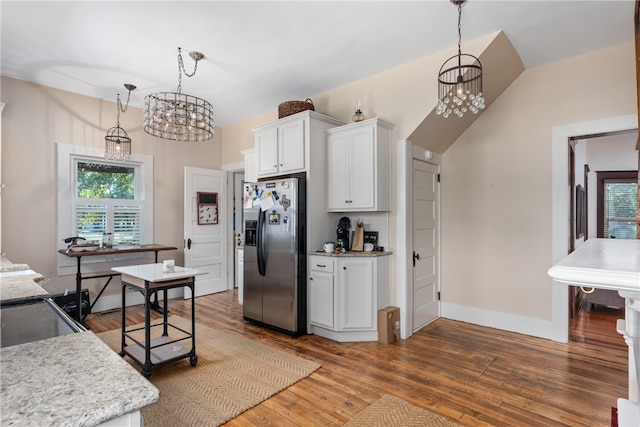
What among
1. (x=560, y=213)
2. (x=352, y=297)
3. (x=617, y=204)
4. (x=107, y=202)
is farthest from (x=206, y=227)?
(x=617, y=204)

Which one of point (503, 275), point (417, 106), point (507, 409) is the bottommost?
point (507, 409)

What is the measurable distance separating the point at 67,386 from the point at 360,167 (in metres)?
3.17

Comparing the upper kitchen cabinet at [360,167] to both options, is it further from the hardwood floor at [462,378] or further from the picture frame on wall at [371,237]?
the hardwood floor at [462,378]

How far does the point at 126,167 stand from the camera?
4.96 metres

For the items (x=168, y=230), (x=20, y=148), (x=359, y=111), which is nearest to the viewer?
(x=359, y=111)

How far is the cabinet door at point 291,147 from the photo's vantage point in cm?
378

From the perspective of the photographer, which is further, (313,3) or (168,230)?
(168,230)

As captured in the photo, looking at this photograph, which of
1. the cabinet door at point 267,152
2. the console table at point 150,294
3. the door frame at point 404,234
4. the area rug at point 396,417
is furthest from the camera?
the cabinet door at point 267,152

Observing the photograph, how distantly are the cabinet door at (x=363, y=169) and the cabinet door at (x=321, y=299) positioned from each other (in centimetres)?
84

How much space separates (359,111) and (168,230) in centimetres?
357

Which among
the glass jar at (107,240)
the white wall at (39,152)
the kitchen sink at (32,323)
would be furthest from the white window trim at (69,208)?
the kitchen sink at (32,323)

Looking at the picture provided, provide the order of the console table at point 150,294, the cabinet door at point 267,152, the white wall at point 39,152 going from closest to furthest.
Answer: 1. the console table at point 150,294
2. the white wall at point 39,152
3. the cabinet door at point 267,152

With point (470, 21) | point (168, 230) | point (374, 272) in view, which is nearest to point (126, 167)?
point (168, 230)

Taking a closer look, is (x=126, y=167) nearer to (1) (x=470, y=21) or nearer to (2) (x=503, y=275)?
(1) (x=470, y=21)
